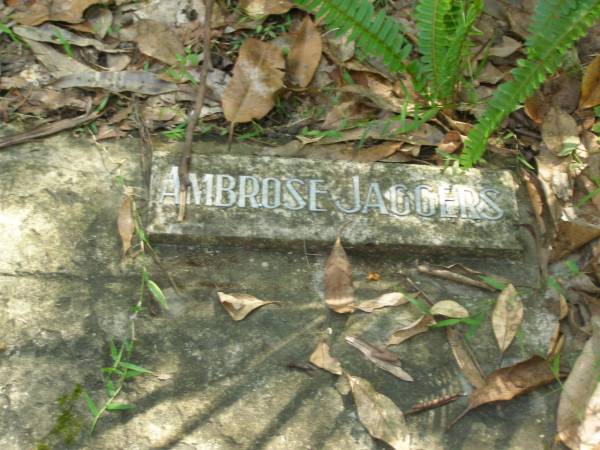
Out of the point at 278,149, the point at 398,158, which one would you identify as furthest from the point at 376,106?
the point at 278,149

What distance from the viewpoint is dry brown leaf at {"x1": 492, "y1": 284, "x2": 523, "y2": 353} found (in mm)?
2158

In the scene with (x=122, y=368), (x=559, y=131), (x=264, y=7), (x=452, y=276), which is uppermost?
(x=559, y=131)

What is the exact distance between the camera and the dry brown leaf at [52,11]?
282 cm

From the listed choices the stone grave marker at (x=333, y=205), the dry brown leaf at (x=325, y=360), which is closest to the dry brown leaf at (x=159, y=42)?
the stone grave marker at (x=333, y=205)

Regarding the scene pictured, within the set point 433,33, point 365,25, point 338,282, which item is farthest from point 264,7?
point 338,282

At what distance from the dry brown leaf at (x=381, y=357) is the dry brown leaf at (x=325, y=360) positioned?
81mm

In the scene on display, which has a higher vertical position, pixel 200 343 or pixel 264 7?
pixel 264 7

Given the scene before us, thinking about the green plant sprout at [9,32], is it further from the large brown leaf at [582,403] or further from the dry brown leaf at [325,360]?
the large brown leaf at [582,403]

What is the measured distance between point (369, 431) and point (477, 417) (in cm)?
32

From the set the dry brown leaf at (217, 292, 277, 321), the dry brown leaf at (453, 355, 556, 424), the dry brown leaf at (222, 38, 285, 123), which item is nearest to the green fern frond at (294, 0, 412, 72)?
the dry brown leaf at (222, 38, 285, 123)

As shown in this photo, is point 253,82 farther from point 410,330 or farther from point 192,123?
point 410,330

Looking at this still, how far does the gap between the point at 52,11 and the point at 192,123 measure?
85cm

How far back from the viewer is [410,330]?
7.06 ft

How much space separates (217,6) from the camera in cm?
296
